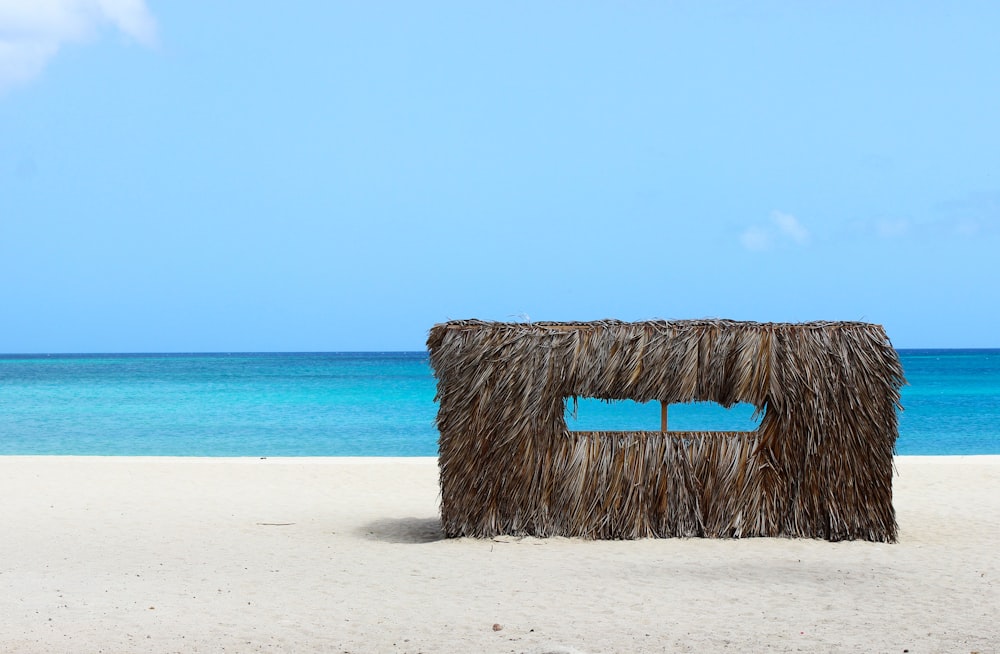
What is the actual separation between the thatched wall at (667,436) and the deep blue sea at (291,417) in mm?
11625

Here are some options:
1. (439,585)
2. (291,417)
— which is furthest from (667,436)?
(291,417)

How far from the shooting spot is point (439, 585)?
24.0 ft

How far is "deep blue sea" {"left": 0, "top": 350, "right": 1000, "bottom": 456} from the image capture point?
24234 mm

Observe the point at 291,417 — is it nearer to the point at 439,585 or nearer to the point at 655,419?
the point at 655,419

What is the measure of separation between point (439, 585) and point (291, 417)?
87.5ft

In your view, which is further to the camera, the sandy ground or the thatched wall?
the thatched wall

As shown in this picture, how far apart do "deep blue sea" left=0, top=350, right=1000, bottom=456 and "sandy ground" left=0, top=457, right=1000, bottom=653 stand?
10.6 m

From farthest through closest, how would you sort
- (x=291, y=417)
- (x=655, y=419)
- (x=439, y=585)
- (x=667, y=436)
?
(x=655, y=419), (x=291, y=417), (x=667, y=436), (x=439, y=585)

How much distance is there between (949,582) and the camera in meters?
7.36

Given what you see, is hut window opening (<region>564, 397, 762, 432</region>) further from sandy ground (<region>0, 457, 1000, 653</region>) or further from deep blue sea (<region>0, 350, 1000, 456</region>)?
sandy ground (<region>0, 457, 1000, 653</region>)

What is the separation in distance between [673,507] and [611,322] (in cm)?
175

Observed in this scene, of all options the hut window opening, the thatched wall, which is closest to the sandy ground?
the thatched wall

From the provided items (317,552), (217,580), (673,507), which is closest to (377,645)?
(217,580)

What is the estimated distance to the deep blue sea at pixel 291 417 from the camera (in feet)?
79.5
